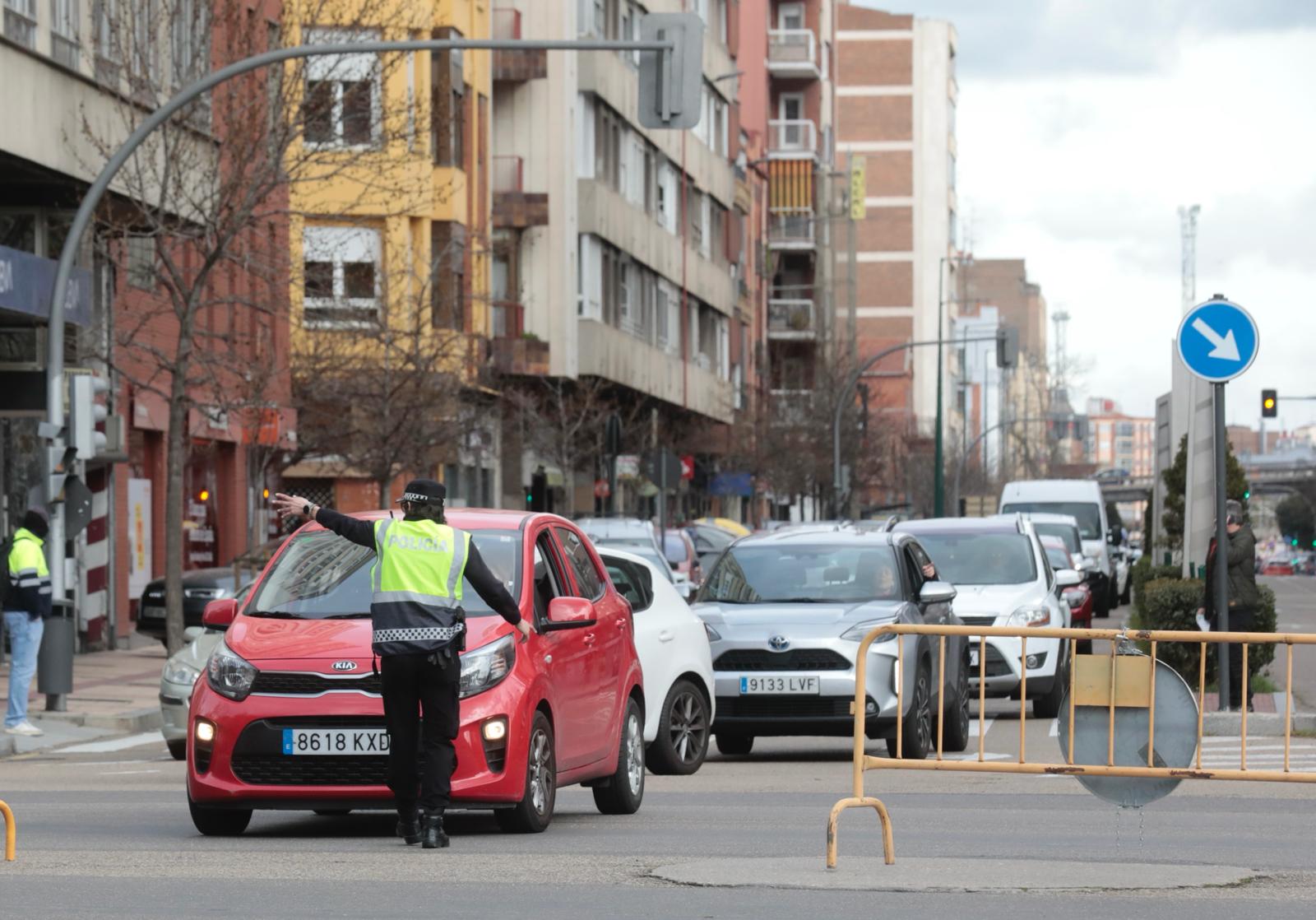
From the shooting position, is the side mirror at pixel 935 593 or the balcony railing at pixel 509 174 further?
the balcony railing at pixel 509 174

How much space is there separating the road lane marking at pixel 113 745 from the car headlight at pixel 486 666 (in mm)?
9222

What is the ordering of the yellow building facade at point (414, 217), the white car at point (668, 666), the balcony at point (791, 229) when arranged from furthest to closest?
the balcony at point (791, 229)
the yellow building facade at point (414, 217)
the white car at point (668, 666)

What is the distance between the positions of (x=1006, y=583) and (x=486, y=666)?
11234 millimetres

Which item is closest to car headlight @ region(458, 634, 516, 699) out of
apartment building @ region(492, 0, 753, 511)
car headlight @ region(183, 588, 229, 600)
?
car headlight @ region(183, 588, 229, 600)

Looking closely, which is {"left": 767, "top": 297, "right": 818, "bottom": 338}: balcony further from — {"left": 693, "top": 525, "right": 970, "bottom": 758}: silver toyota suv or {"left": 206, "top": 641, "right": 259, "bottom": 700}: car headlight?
{"left": 206, "top": 641, "right": 259, "bottom": 700}: car headlight

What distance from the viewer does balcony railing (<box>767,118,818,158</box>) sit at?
318ft

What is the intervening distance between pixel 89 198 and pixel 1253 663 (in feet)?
35.9

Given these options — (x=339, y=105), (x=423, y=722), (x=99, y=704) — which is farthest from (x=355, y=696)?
(x=339, y=105)

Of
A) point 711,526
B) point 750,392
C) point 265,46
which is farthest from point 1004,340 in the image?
point 265,46

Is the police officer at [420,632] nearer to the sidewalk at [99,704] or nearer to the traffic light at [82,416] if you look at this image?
the sidewalk at [99,704]

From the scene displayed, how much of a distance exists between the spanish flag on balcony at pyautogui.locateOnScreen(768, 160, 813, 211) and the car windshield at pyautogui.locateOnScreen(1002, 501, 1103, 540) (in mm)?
49279

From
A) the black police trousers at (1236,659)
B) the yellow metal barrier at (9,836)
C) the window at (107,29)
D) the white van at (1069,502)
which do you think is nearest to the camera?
the yellow metal barrier at (9,836)

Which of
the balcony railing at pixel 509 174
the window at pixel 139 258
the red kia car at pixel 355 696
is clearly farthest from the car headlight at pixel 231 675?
the balcony railing at pixel 509 174

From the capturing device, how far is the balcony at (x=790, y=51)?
93.9 meters
